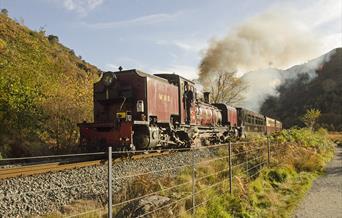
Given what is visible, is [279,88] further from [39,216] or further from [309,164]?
[39,216]

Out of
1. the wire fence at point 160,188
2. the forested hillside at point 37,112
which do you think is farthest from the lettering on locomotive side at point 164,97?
the forested hillside at point 37,112

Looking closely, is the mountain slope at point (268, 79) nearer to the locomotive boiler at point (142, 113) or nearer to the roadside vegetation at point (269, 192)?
the locomotive boiler at point (142, 113)

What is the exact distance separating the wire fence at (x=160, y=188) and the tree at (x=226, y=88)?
31630 mm

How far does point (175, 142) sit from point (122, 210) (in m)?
10.7

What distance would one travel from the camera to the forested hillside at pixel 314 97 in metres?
89.8

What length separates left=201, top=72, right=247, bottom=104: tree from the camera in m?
45.6

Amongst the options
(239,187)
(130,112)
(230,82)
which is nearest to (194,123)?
(130,112)

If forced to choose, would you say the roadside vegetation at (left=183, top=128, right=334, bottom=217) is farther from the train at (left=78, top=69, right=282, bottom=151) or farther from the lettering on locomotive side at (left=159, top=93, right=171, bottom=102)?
the lettering on locomotive side at (left=159, top=93, right=171, bottom=102)

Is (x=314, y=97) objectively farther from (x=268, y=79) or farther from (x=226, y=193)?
(x=226, y=193)

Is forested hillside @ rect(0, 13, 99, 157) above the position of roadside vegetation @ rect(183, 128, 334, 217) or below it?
above

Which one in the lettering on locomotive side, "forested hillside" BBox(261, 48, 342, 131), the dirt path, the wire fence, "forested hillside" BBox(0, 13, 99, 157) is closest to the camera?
the wire fence

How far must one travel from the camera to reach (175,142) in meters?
17.8

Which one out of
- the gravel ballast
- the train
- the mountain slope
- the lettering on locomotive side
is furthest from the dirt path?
the mountain slope

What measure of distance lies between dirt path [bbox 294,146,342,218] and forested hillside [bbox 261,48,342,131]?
2751 inches
